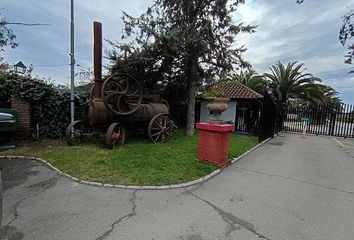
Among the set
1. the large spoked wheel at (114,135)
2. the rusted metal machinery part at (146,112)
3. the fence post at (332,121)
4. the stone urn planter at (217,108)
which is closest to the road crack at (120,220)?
the stone urn planter at (217,108)

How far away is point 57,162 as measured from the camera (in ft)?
20.7

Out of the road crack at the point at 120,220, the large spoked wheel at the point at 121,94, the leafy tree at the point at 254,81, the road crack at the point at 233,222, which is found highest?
the leafy tree at the point at 254,81

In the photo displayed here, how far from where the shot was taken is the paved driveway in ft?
10.8

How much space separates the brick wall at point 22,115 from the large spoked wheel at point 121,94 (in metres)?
2.98

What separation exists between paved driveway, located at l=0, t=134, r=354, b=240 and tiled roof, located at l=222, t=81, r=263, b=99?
37.6 ft

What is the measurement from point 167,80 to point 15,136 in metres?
7.67

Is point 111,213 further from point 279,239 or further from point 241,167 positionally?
point 241,167

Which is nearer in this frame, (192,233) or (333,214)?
(192,233)

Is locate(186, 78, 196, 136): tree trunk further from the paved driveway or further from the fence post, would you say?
the fence post

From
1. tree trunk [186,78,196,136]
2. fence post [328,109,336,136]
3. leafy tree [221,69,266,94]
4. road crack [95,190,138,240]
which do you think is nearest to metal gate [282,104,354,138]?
fence post [328,109,336,136]

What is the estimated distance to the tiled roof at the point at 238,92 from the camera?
Result: 1709 centimetres

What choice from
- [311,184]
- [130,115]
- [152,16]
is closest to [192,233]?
[311,184]

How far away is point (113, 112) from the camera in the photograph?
27.7 ft

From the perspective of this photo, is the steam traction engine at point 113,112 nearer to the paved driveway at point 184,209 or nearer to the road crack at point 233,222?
the paved driveway at point 184,209
